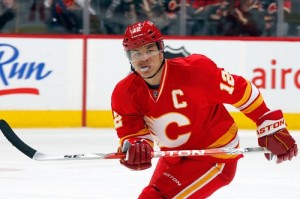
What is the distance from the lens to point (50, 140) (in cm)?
A: 675

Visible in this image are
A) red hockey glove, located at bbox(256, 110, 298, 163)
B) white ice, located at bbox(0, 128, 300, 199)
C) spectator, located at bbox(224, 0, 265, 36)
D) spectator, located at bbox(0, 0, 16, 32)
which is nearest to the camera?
red hockey glove, located at bbox(256, 110, 298, 163)

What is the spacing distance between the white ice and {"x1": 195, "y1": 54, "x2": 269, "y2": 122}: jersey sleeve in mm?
1355

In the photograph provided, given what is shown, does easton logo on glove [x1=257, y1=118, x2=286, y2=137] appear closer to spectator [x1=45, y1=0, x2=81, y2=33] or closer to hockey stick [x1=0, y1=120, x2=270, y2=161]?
hockey stick [x1=0, y1=120, x2=270, y2=161]

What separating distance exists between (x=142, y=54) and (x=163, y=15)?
16.1 feet

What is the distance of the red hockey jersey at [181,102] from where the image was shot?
3.16 meters

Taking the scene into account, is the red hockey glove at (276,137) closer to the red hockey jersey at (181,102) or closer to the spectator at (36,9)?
the red hockey jersey at (181,102)

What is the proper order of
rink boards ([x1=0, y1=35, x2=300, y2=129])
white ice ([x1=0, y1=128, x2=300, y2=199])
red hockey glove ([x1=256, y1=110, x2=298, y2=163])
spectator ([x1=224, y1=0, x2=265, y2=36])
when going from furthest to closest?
spectator ([x1=224, y1=0, x2=265, y2=36]) → rink boards ([x1=0, y1=35, x2=300, y2=129]) → white ice ([x1=0, y1=128, x2=300, y2=199]) → red hockey glove ([x1=256, y1=110, x2=298, y2=163])

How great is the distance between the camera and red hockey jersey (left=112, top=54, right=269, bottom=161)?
3.16 meters

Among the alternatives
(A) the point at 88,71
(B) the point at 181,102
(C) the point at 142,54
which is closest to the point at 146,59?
(C) the point at 142,54

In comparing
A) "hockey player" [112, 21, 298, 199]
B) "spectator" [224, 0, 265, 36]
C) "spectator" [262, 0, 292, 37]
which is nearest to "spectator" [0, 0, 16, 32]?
"spectator" [224, 0, 265, 36]

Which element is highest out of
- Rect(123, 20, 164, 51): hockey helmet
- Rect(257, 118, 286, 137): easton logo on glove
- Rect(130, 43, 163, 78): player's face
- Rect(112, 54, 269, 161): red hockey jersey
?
Rect(123, 20, 164, 51): hockey helmet

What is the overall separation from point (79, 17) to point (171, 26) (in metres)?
0.84

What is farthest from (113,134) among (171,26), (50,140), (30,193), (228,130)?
(228,130)

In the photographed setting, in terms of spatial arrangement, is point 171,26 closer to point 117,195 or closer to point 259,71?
point 259,71
